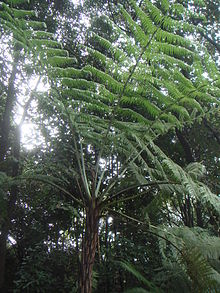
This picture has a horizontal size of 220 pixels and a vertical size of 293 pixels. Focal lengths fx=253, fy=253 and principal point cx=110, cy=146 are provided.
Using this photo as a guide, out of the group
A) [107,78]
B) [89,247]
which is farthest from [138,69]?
[89,247]

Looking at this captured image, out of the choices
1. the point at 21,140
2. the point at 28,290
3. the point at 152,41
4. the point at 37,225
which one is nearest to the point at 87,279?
the point at 152,41

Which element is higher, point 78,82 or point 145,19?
point 145,19

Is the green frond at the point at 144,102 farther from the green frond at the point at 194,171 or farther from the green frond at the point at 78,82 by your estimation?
the green frond at the point at 194,171

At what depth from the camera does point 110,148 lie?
7.20 feet

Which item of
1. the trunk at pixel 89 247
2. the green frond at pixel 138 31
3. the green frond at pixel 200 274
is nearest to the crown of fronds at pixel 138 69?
the green frond at pixel 138 31

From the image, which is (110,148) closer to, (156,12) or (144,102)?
(144,102)

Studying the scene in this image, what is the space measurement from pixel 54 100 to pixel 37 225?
12.6ft

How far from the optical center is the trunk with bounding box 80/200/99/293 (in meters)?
1.21

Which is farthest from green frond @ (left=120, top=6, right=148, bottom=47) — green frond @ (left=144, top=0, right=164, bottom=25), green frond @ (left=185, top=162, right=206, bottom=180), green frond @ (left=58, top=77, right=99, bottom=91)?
green frond @ (left=185, top=162, right=206, bottom=180)

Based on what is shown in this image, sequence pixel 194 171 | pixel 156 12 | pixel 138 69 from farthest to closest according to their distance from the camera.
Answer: pixel 194 171 → pixel 138 69 → pixel 156 12

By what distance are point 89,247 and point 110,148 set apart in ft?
3.42

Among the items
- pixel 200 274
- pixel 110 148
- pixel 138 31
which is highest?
pixel 138 31

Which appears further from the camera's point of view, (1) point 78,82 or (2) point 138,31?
(1) point 78,82

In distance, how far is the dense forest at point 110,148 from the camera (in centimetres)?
149
